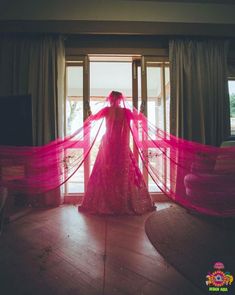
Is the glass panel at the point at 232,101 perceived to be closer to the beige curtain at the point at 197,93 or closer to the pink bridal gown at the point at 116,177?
the beige curtain at the point at 197,93

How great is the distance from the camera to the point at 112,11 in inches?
106

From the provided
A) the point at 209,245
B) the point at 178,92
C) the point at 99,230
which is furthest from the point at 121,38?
the point at 209,245

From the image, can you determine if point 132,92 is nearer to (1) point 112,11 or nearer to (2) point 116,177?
(1) point 112,11

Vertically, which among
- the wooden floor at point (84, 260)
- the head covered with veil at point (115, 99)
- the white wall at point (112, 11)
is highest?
the white wall at point (112, 11)

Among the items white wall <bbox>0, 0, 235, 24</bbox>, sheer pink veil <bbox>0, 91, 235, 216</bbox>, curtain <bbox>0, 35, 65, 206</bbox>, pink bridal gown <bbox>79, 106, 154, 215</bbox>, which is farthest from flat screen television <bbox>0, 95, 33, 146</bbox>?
white wall <bbox>0, 0, 235, 24</bbox>

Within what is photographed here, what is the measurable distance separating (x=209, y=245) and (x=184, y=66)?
2.19m

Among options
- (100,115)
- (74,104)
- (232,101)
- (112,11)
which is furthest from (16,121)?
(232,101)

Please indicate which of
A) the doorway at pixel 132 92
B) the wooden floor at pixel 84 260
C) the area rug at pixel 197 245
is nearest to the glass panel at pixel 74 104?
the doorway at pixel 132 92

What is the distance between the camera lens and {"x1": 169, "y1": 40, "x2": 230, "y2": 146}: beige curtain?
270cm

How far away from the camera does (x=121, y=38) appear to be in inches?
109

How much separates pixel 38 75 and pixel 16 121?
74 cm

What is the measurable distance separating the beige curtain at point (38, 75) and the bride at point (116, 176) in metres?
0.78

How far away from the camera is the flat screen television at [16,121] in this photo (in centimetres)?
229

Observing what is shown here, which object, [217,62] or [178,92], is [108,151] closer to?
[178,92]
